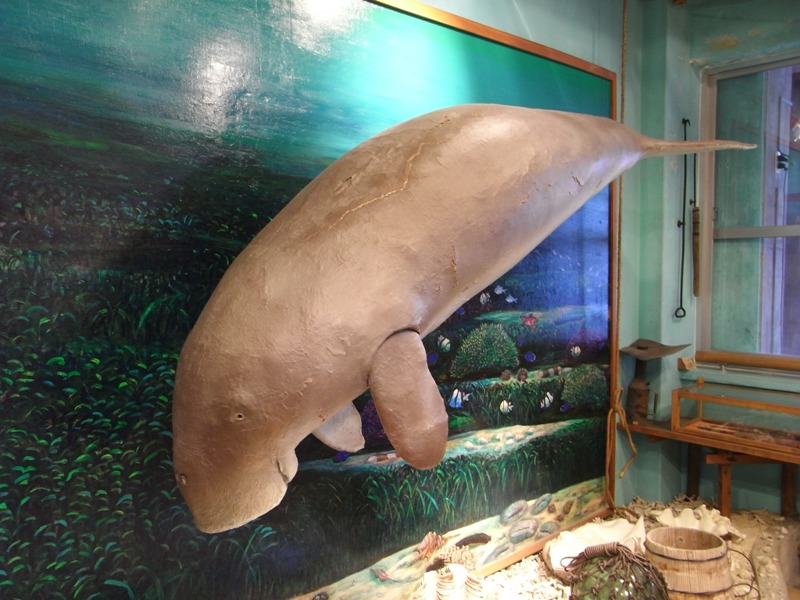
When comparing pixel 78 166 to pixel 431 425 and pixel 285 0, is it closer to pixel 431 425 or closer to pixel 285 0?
pixel 285 0

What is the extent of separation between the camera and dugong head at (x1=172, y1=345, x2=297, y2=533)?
112 centimetres

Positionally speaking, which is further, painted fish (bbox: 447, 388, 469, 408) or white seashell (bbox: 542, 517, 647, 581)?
white seashell (bbox: 542, 517, 647, 581)

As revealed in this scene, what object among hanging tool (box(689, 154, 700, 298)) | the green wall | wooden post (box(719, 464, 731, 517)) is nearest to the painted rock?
the green wall

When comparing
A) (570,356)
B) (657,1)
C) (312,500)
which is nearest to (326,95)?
(312,500)

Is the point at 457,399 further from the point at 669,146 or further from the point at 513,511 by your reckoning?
the point at 669,146

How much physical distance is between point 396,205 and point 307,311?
0.31 meters

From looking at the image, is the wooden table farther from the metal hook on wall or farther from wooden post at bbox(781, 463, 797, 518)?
the metal hook on wall

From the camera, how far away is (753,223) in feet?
10.6

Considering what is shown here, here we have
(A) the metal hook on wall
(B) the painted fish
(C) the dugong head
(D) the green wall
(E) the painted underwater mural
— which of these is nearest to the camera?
(C) the dugong head

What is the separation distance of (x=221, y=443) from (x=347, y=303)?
372 mm

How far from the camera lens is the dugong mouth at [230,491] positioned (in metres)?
1.17

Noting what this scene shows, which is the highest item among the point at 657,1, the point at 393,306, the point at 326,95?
the point at 657,1

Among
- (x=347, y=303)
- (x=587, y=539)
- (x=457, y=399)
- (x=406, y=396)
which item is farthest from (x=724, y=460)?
(x=347, y=303)

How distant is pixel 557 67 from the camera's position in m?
2.58
